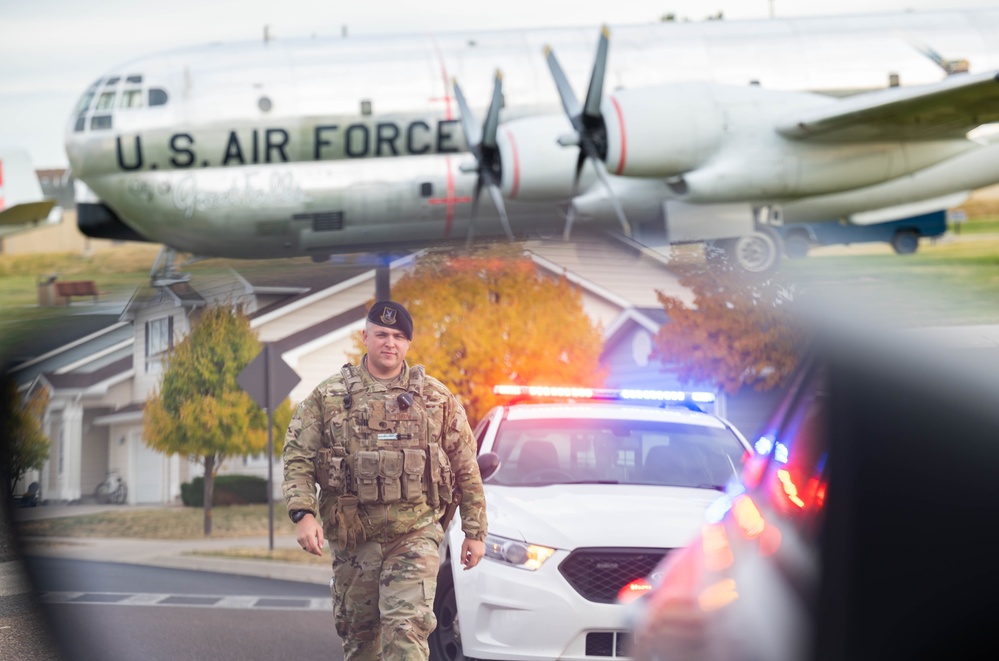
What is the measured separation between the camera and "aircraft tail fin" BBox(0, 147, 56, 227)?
5509 centimetres

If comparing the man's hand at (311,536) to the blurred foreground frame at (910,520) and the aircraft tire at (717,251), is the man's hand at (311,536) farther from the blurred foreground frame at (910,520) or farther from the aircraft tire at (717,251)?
the blurred foreground frame at (910,520)

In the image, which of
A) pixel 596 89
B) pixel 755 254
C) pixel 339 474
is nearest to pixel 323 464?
pixel 339 474

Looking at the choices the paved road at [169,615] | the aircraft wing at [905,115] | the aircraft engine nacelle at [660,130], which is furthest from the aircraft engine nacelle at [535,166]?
→ the paved road at [169,615]

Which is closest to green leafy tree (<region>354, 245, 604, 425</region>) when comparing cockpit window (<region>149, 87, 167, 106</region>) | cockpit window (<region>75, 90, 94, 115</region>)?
cockpit window (<region>149, 87, 167, 106</region>)

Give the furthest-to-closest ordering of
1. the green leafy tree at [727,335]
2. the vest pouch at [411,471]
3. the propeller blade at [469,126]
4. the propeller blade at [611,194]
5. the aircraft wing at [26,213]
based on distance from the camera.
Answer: the aircraft wing at [26,213], the propeller blade at [469,126], the propeller blade at [611,194], the vest pouch at [411,471], the green leafy tree at [727,335]

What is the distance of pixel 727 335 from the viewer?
4996 millimetres

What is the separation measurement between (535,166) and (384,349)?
1961 cm

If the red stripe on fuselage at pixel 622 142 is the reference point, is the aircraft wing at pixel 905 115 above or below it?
above

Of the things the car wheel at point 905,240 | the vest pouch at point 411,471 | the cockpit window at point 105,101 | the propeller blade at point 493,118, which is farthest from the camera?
the cockpit window at point 105,101

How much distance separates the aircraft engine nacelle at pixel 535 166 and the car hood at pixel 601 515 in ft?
61.1

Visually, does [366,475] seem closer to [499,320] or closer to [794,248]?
[499,320]

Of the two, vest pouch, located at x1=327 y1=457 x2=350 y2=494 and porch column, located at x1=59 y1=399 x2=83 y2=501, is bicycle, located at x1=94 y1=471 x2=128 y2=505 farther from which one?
vest pouch, located at x1=327 y1=457 x2=350 y2=494

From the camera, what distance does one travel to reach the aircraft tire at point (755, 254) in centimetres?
493

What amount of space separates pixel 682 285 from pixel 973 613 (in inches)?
143
